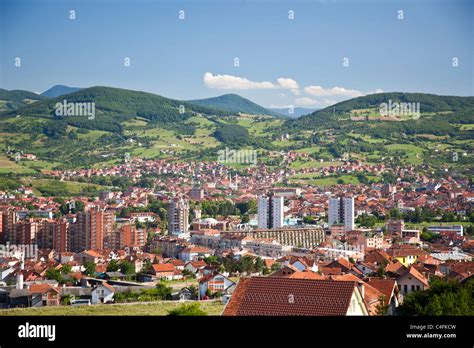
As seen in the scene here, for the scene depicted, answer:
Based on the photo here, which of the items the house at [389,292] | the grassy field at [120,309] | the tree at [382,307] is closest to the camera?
the tree at [382,307]

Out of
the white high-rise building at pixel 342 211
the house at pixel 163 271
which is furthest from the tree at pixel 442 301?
the white high-rise building at pixel 342 211

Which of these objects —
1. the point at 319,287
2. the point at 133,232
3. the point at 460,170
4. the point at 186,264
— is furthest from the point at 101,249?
the point at 460,170

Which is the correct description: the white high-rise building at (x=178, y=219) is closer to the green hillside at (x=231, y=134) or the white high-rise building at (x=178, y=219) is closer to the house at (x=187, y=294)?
the green hillside at (x=231, y=134)

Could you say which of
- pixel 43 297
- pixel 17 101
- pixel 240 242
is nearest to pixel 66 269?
pixel 43 297

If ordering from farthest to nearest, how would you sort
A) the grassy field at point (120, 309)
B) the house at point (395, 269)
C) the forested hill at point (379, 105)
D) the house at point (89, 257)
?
1. the forested hill at point (379, 105)
2. the house at point (89, 257)
3. the house at point (395, 269)
4. the grassy field at point (120, 309)

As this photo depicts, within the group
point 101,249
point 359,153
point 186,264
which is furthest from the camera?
point 359,153

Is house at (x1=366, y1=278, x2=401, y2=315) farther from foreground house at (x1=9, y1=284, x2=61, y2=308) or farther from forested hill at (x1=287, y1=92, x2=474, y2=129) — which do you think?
forested hill at (x1=287, y1=92, x2=474, y2=129)
